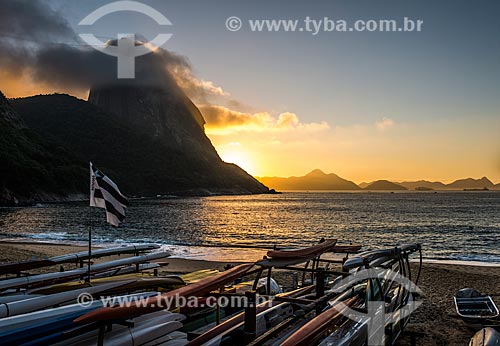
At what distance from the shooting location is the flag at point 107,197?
981 cm

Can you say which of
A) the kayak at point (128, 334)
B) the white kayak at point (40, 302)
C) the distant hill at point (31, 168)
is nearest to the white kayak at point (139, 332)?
the kayak at point (128, 334)

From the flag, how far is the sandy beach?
7.43 meters

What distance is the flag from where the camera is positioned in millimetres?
9812

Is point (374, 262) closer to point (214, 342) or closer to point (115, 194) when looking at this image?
point (214, 342)

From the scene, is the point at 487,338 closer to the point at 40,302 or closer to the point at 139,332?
the point at 139,332

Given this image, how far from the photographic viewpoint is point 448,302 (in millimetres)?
13359

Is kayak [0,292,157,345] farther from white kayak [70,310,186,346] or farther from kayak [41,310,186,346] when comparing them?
white kayak [70,310,186,346]

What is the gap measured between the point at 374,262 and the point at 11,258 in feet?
76.1

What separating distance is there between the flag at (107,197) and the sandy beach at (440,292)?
743cm

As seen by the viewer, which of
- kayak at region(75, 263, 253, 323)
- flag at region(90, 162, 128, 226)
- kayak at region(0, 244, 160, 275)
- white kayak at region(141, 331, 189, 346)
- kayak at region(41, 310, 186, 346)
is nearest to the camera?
kayak at region(75, 263, 253, 323)

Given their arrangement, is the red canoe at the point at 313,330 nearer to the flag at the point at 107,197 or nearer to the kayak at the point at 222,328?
the kayak at the point at 222,328

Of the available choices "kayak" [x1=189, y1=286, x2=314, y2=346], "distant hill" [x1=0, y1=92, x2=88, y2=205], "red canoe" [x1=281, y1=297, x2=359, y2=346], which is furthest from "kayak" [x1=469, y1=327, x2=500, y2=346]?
"distant hill" [x1=0, y1=92, x2=88, y2=205]

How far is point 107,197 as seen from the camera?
390 inches

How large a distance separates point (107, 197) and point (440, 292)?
12.5 meters
